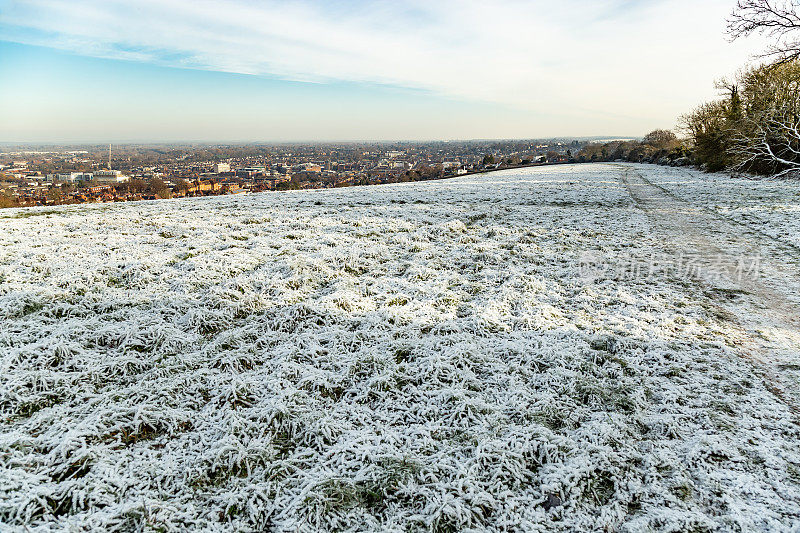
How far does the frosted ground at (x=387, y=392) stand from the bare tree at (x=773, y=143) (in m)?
26.5

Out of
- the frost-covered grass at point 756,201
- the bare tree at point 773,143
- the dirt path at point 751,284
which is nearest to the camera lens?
the dirt path at point 751,284

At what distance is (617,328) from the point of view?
19.4 ft

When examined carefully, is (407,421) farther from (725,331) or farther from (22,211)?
(22,211)

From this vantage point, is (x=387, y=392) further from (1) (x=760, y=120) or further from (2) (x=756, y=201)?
(1) (x=760, y=120)

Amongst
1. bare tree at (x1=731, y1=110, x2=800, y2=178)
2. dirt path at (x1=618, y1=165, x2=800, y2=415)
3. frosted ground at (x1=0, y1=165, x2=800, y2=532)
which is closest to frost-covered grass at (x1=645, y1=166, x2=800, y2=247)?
dirt path at (x1=618, y1=165, x2=800, y2=415)

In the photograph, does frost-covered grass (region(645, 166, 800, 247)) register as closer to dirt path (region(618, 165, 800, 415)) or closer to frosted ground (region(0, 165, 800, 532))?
dirt path (region(618, 165, 800, 415))

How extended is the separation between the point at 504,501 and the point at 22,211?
20.5 meters

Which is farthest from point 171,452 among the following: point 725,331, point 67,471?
point 725,331

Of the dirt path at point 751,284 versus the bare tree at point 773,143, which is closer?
the dirt path at point 751,284

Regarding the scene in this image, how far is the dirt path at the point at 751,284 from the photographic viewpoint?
5.05 m

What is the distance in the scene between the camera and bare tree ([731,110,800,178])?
2641cm

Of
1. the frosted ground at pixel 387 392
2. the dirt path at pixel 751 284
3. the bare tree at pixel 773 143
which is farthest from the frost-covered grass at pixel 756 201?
the frosted ground at pixel 387 392

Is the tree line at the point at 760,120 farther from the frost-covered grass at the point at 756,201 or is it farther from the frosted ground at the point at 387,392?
the frosted ground at the point at 387,392

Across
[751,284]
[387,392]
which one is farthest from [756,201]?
[387,392]
